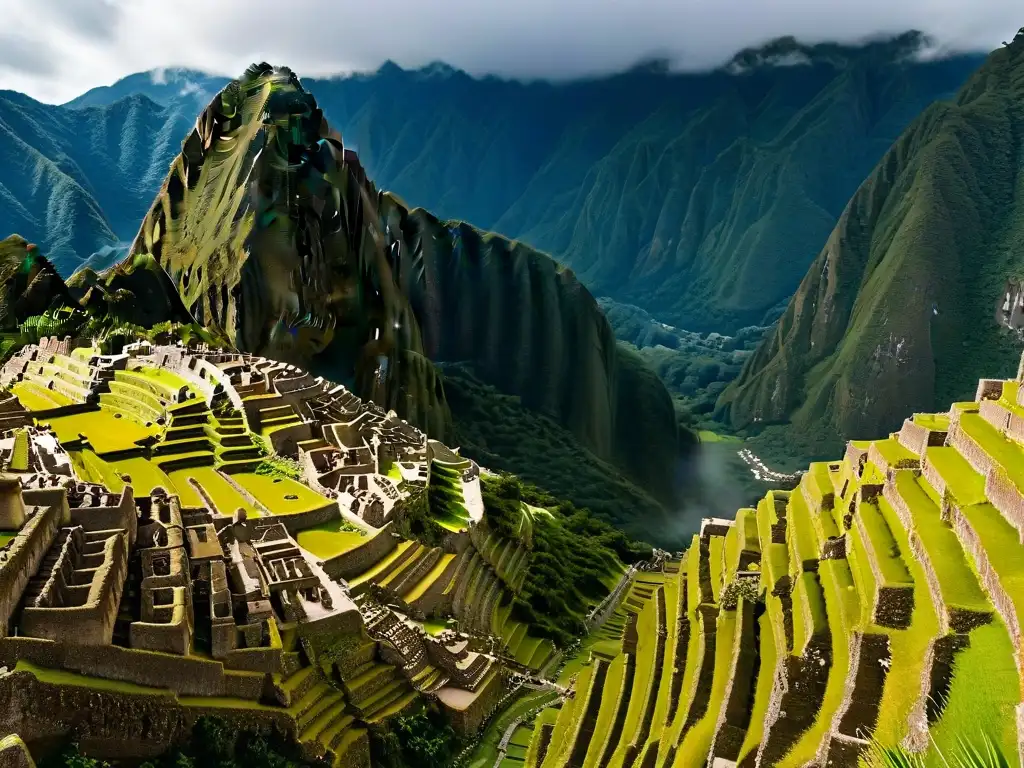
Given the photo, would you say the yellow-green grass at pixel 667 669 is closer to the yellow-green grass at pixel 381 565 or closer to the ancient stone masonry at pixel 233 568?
the ancient stone masonry at pixel 233 568

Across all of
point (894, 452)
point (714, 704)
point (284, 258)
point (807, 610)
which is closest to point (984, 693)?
point (807, 610)

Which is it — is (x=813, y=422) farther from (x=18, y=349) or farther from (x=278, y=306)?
(x=18, y=349)

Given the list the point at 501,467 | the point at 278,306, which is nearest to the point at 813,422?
the point at 501,467

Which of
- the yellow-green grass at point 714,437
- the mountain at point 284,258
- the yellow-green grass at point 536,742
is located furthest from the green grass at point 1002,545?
the yellow-green grass at point 714,437

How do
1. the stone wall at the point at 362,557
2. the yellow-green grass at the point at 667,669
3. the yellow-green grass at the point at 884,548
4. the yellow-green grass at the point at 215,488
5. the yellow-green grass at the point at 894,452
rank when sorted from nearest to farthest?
1. the yellow-green grass at the point at 884,548
2. the yellow-green grass at the point at 667,669
3. the yellow-green grass at the point at 894,452
4. the stone wall at the point at 362,557
5. the yellow-green grass at the point at 215,488

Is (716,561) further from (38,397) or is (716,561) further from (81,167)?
(81,167)

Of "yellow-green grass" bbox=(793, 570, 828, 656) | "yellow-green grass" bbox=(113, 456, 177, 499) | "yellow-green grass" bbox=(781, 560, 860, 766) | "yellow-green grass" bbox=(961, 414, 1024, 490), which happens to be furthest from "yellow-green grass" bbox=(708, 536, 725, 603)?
"yellow-green grass" bbox=(113, 456, 177, 499)

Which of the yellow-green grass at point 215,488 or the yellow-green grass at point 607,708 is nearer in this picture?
the yellow-green grass at point 607,708
